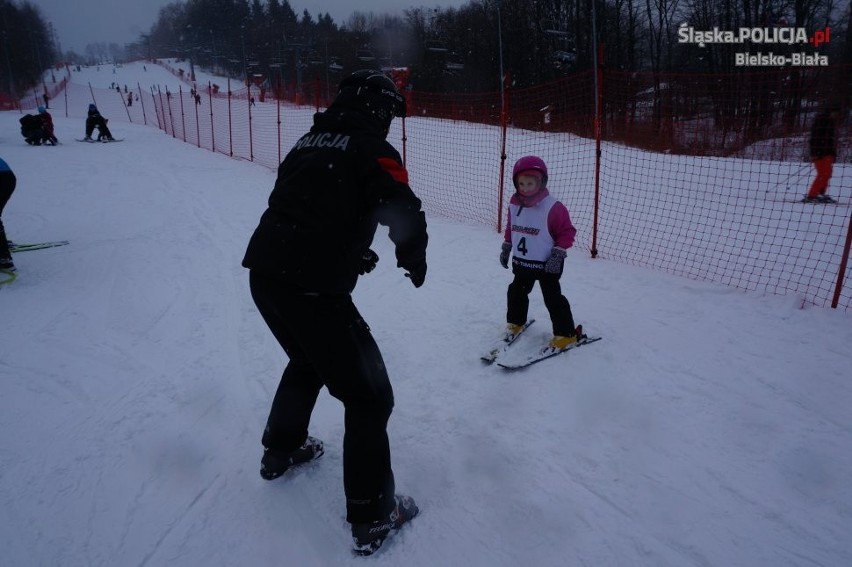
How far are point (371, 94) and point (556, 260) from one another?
6.79 feet

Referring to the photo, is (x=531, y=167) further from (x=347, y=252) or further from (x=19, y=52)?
(x=19, y=52)

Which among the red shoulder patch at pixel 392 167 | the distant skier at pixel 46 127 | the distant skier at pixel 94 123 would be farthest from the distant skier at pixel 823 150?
the distant skier at pixel 46 127

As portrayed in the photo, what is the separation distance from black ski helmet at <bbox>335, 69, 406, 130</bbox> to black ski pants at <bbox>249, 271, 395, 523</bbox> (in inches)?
34.1

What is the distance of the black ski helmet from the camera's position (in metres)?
2.24

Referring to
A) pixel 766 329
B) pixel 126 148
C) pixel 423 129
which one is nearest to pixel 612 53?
pixel 423 129

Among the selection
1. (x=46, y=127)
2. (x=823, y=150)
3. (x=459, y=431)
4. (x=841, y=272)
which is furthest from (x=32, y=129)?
(x=823, y=150)

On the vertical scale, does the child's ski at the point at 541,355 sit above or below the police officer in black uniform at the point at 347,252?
below

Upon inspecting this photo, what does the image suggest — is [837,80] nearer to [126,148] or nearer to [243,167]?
[243,167]

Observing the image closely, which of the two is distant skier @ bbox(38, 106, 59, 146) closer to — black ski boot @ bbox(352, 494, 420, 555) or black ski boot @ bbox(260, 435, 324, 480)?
black ski boot @ bbox(260, 435, 324, 480)

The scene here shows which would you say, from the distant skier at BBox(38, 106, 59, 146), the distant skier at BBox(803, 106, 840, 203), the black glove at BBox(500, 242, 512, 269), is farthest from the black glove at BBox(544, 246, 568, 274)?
the distant skier at BBox(38, 106, 59, 146)

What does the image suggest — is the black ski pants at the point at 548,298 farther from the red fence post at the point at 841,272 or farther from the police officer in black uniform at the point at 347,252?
the red fence post at the point at 841,272

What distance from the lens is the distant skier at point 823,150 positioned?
29.5 ft

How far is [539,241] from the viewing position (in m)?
3.91

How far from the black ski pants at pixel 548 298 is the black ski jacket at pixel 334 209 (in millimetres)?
2004
